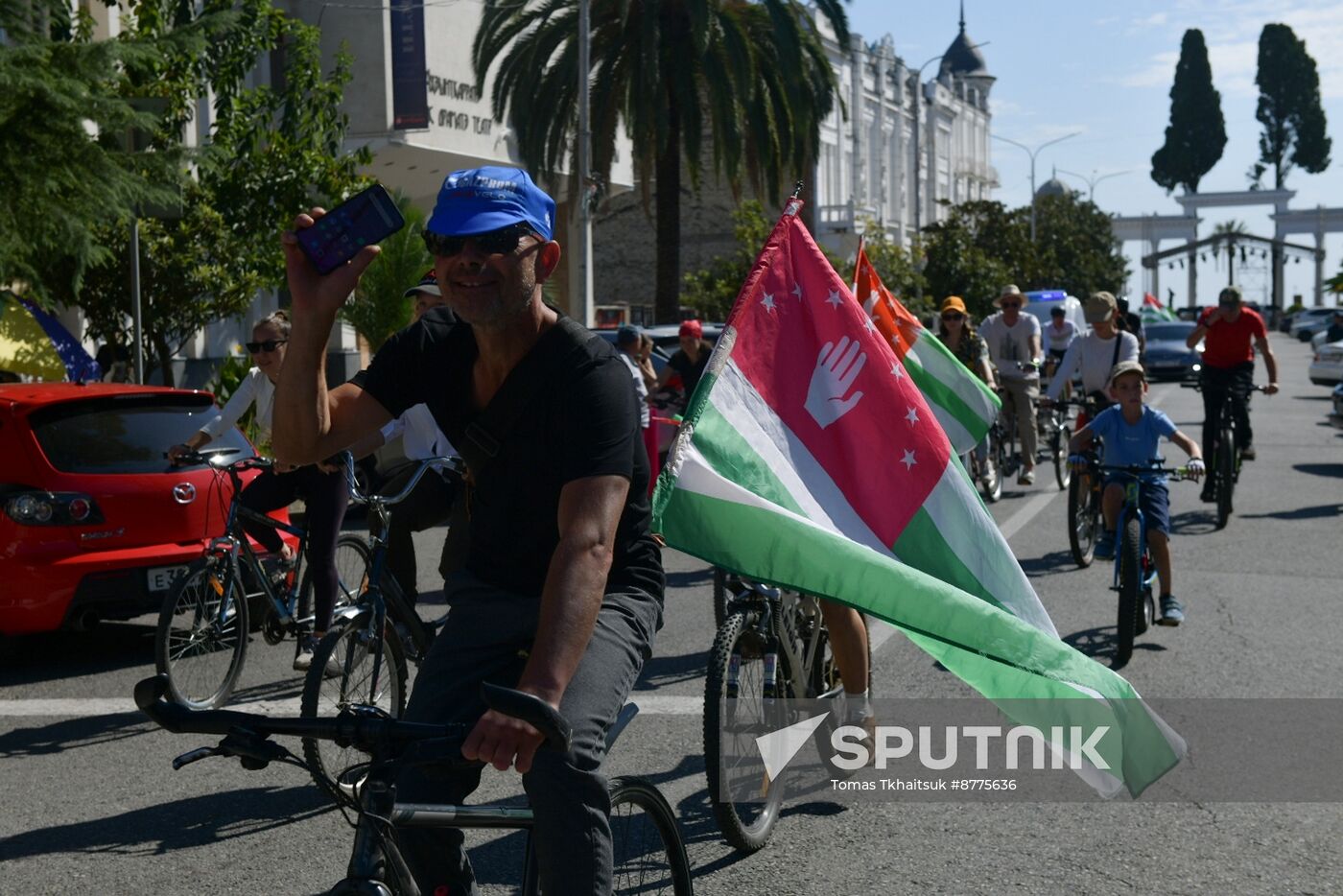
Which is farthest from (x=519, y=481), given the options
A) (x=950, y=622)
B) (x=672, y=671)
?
(x=672, y=671)

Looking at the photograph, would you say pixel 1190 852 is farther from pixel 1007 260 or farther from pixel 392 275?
pixel 1007 260

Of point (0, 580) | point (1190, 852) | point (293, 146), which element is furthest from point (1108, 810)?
point (293, 146)

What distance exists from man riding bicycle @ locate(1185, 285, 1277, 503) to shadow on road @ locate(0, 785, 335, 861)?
1047 cm

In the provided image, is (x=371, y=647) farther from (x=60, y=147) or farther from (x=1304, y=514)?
(x=1304, y=514)

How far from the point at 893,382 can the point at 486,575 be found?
6.04ft

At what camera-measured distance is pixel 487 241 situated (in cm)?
300

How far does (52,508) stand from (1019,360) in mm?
A: 10642

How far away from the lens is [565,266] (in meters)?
36.9

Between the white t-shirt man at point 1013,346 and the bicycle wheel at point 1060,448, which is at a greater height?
the white t-shirt man at point 1013,346

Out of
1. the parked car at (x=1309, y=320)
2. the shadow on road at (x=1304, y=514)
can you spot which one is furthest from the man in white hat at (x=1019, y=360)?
the parked car at (x=1309, y=320)

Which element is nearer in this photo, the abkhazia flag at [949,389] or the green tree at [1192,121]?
the abkhazia flag at [949,389]

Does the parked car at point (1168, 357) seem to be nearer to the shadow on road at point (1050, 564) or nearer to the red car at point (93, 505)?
the shadow on road at point (1050, 564)

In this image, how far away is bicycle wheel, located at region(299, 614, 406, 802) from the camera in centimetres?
549

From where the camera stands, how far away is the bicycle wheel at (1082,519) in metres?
11.0
